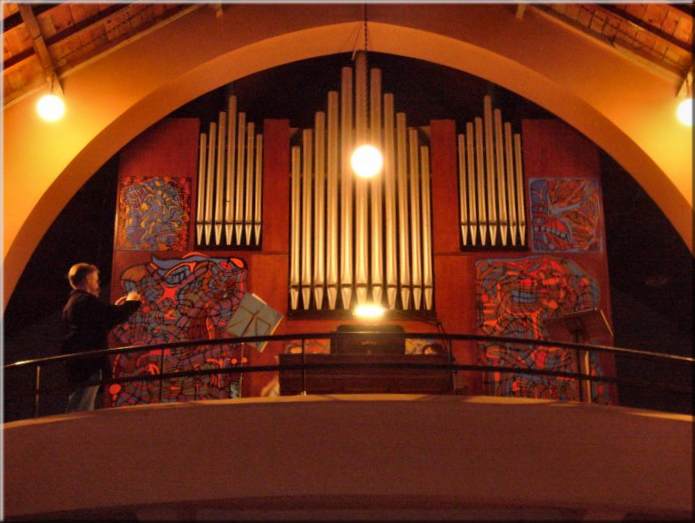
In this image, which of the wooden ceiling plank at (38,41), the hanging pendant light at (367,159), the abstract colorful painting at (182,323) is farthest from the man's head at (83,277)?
the wooden ceiling plank at (38,41)

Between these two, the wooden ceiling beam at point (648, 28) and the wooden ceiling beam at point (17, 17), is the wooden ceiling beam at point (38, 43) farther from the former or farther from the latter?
the wooden ceiling beam at point (648, 28)

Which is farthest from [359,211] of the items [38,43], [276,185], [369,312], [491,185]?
[38,43]

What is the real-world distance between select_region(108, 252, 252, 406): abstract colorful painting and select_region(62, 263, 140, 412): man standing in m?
2.51

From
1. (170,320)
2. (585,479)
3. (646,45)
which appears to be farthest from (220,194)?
(585,479)

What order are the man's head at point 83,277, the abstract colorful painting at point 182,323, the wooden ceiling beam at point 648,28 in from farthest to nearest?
the abstract colorful painting at point 182,323 → the wooden ceiling beam at point 648,28 → the man's head at point 83,277

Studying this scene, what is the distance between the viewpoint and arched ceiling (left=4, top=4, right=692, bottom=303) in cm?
956

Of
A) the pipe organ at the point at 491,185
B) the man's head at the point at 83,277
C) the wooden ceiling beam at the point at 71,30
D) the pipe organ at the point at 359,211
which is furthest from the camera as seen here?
the pipe organ at the point at 491,185

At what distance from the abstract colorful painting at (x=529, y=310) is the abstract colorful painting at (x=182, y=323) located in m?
2.89

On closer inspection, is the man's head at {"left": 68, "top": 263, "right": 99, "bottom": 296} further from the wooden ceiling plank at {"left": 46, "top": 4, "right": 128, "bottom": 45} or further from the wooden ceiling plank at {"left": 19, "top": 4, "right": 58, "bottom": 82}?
the wooden ceiling plank at {"left": 46, "top": 4, "right": 128, "bottom": 45}

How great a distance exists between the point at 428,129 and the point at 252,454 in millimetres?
5879

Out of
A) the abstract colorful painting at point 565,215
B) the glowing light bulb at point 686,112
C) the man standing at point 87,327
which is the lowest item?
the man standing at point 87,327

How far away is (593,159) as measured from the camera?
1084 cm

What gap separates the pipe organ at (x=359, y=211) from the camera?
10203 millimetres

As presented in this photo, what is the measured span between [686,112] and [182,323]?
610cm
